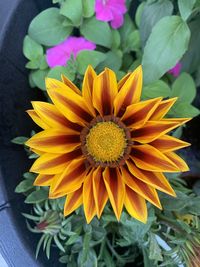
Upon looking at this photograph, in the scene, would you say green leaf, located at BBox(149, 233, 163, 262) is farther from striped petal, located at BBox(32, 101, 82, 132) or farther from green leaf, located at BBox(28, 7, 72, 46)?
green leaf, located at BBox(28, 7, 72, 46)

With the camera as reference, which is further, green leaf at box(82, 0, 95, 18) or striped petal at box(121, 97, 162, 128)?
green leaf at box(82, 0, 95, 18)

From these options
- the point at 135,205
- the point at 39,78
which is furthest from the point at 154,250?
the point at 39,78

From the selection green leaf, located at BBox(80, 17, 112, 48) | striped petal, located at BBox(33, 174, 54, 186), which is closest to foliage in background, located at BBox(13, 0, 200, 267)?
green leaf, located at BBox(80, 17, 112, 48)

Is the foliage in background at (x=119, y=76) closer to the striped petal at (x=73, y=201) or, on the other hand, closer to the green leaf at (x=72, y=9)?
the green leaf at (x=72, y=9)

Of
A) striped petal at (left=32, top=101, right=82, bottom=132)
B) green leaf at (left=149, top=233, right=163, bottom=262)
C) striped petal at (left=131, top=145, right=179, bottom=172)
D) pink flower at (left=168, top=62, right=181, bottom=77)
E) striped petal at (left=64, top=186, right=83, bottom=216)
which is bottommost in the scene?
green leaf at (left=149, top=233, right=163, bottom=262)

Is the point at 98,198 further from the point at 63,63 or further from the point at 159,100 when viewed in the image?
the point at 63,63

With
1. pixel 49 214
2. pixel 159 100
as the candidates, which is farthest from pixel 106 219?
pixel 159 100

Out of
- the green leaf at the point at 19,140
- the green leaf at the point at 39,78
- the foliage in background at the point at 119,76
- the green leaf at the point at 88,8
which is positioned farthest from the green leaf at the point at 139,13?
the green leaf at the point at 19,140

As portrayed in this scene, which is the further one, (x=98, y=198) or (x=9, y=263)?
(x=9, y=263)
